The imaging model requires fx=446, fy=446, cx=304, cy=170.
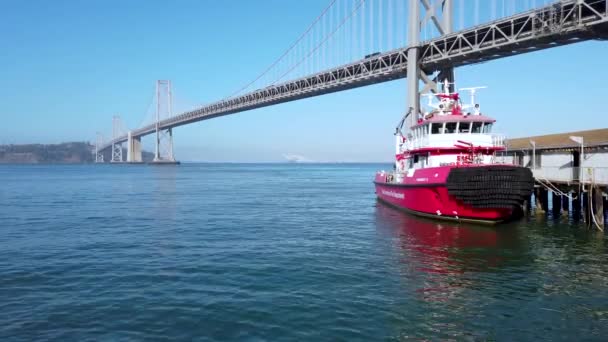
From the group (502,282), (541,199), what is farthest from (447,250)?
(541,199)

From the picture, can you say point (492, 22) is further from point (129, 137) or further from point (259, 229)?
point (129, 137)

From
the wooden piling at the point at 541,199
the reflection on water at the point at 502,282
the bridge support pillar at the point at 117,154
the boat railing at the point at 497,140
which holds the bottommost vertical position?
the reflection on water at the point at 502,282

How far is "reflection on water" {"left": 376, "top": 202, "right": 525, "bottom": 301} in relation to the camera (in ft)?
40.5

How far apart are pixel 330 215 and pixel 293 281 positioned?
15.6 meters

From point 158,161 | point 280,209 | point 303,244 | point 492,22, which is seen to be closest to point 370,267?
point 303,244

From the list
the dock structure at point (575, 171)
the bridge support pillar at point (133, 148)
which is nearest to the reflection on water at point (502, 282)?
the dock structure at point (575, 171)

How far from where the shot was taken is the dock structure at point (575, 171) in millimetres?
21172

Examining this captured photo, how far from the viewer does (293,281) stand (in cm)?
1209

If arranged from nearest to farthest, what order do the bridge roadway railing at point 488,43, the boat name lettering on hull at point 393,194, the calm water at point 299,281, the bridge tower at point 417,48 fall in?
1. the calm water at point 299,281
2. the boat name lettering on hull at point 393,194
3. the bridge roadway railing at point 488,43
4. the bridge tower at point 417,48

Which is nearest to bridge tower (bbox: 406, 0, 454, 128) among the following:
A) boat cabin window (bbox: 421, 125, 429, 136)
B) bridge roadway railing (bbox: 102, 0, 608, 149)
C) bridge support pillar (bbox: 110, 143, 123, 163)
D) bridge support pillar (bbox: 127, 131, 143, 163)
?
bridge roadway railing (bbox: 102, 0, 608, 149)

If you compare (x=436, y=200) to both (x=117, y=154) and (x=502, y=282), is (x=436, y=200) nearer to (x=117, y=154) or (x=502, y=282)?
(x=502, y=282)

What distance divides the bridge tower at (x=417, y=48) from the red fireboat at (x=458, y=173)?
12.2 metres

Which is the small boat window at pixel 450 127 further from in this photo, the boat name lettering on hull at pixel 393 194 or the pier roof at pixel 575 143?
the pier roof at pixel 575 143

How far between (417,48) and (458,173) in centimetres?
2438
